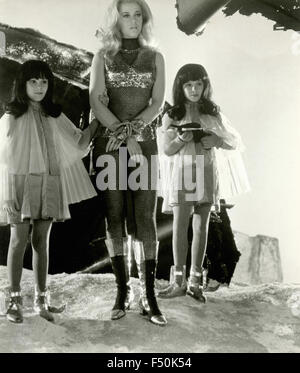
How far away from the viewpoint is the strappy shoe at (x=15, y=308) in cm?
199

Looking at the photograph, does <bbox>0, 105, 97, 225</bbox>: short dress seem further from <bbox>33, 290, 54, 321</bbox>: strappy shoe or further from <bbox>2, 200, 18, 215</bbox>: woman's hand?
<bbox>33, 290, 54, 321</bbox>: strappy shoe

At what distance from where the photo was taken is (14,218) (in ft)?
6.57

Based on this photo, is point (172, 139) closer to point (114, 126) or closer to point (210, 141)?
point (210, 141)

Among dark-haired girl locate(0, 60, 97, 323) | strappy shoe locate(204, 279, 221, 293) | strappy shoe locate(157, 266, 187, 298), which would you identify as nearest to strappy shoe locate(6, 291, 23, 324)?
dark-haired girl locate(0, 60, 97, 323)

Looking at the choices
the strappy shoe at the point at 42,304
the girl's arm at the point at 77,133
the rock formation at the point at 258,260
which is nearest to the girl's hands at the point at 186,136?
the girl's arm at the point at 77,133

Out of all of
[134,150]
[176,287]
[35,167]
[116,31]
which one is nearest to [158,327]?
[176,287]

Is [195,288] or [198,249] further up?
[198,249]

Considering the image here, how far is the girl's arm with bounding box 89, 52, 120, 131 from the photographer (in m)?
2.02

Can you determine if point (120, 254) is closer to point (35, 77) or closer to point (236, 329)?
point (236, 329)

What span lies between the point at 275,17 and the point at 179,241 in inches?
53.9

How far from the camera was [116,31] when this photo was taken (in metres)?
2.12

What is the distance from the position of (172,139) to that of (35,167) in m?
0.69

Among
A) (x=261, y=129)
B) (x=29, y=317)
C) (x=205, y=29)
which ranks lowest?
(x=29, y=317)

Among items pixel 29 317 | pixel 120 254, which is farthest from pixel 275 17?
pixel 29 317
